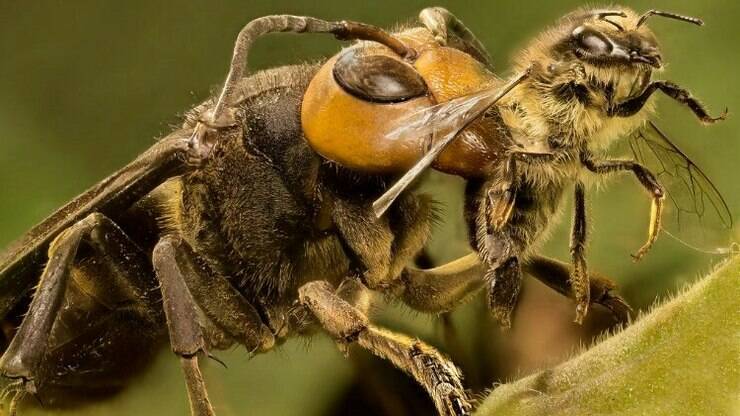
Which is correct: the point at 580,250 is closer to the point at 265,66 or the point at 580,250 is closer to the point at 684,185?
the point at 684,185

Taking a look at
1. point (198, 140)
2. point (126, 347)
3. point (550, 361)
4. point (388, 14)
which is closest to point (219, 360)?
point (126, 347)

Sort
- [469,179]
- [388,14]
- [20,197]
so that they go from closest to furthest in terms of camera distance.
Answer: [469,179] → [388,14] → [20,197]

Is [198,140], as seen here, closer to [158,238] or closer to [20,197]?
[158,238]

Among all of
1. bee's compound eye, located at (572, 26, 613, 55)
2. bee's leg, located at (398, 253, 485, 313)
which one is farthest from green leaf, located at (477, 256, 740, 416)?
bee's leg, located at (398, 253, 485, 313)

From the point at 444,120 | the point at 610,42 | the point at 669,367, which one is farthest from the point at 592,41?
the point at 669,367

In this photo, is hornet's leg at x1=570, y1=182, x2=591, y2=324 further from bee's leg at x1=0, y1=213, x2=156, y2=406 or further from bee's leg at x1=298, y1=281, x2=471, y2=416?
bee's leg at x1=0, y1=213, x2=156, y2=406

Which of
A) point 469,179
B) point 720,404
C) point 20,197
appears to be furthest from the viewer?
point 20,197
